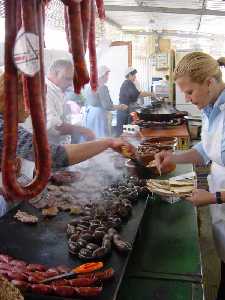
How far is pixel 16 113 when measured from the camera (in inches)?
40.6

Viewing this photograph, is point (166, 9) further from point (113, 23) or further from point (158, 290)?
point (158, 290)

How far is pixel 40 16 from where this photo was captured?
0.99m

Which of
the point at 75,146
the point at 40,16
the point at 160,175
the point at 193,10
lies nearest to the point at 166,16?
the point at 193,10

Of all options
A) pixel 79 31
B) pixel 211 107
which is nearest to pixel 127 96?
pixel 211 107

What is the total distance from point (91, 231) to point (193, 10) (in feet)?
23.7

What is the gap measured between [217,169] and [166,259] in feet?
3.58

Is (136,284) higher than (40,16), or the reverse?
(40,16)

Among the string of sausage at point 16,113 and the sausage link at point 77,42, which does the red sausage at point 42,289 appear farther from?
the sausage link at point 77,42

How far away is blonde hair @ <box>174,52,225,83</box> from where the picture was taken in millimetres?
2578

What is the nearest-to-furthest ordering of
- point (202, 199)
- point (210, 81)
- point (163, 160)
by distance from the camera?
point (202, 199)
point (210, 81)
point (163, 160)

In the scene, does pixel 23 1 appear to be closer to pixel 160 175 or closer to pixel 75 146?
pixel 75 146

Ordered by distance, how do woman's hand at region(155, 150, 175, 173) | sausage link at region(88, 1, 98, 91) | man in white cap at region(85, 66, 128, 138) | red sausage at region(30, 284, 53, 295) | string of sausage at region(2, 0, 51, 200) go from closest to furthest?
string of sausage at region(2, 0, 51, 200), sausage link at region(88, 1, 98, 91), red sausage at region(30, 284, 53, 295), woman's hand at region(155, 150, 175, 173), man in white cap at region(85, 66, 128, 138)

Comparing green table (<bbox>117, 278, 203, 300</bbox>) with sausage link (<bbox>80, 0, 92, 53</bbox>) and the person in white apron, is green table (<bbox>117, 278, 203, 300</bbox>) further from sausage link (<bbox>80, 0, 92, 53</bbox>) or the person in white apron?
sausage link (<bbox>80, 0, 92, 53</bbox>)

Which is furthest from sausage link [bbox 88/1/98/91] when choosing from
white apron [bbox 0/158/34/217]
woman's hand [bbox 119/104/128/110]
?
woman's hand [bbox 119/104/128/110]
